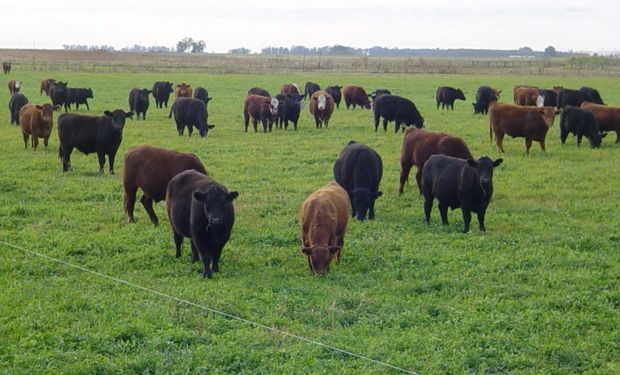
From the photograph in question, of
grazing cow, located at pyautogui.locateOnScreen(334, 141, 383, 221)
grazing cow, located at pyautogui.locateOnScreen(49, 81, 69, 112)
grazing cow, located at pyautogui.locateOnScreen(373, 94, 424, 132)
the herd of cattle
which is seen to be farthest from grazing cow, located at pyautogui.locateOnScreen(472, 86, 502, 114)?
grazing cow, located at pyautogui.locateOnScreen(334, 141, 383, 221)

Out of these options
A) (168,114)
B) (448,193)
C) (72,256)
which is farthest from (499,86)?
(72,256)

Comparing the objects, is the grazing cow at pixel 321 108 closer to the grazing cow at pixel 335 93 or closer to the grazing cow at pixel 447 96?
the grazing cow at pixel 335 93

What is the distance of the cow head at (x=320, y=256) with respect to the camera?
9.12 metres

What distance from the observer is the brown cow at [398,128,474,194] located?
13938mm

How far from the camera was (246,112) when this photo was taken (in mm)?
25266

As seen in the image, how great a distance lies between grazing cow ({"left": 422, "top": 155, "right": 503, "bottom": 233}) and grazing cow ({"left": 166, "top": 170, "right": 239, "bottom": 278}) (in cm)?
391

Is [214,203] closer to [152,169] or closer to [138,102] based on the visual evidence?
[152,169]

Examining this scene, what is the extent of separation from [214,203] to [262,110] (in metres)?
16.2

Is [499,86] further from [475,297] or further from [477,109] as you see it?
[475,297]

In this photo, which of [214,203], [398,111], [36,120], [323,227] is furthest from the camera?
[398,111]

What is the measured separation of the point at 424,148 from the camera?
14.1m

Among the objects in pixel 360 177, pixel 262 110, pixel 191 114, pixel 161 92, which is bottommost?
pixel 360 177

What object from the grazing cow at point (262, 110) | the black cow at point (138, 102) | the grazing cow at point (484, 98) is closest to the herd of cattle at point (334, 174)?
the grazing cow at point (262, 110)

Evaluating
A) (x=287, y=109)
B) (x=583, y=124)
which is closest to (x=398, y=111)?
(x=287, y=109)
